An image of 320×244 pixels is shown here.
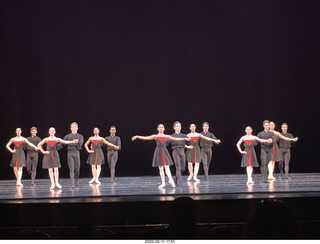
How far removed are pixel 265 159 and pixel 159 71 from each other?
460 centimetres

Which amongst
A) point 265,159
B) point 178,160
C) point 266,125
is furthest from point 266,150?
point 178,160

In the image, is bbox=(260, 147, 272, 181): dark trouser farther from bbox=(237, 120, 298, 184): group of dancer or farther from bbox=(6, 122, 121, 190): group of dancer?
bbox=(6, 122, 121, 190): group of dancer


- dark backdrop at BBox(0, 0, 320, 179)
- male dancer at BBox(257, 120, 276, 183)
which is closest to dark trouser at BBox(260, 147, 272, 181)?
male dancer at BBox(257, 120, 276, 183)

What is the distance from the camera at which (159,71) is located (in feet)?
40.4

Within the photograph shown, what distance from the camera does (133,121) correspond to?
12477mm

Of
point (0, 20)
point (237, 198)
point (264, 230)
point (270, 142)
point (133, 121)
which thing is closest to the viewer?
point (264, 230)

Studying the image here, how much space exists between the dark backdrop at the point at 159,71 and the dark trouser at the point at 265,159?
118 inches

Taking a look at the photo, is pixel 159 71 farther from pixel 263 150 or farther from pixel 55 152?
pixel 55 152

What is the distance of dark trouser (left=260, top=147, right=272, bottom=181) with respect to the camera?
925 centimetres

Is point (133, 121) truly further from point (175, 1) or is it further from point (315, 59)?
point (315, 59)

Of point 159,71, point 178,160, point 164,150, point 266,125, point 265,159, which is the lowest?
point 265,159

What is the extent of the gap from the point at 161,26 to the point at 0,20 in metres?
4.79

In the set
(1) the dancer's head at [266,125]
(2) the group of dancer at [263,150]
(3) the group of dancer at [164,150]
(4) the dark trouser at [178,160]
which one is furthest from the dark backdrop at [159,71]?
(4) the dark trouser at [178,160]

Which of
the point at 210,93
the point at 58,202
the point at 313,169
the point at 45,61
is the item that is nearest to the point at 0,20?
the point at 45,61
